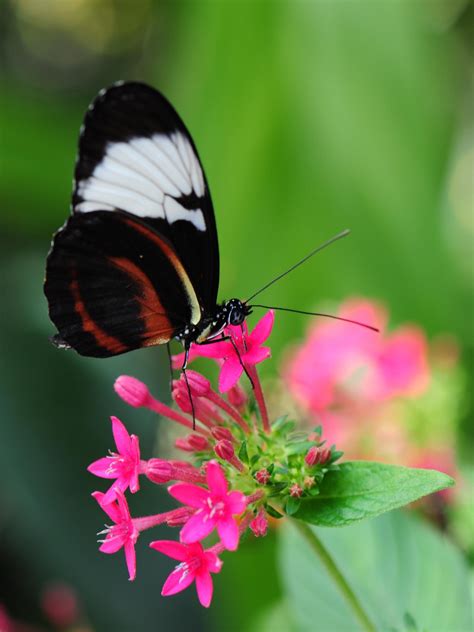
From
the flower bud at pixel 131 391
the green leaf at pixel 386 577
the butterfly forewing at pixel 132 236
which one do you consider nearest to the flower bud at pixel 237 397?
the flower bud at pixel 131 391

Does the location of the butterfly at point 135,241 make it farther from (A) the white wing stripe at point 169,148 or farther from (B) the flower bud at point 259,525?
(B) the flower bud at point 259,525

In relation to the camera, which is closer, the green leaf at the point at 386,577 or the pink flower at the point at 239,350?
the pink flower at the point at 239,350

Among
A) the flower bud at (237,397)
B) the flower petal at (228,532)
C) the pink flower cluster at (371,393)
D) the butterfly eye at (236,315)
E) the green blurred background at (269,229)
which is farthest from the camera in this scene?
the green blurred background at (269,229)

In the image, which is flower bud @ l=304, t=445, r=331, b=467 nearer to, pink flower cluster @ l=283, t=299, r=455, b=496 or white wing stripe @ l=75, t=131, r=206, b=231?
white wing stripe @ l=75, t=131, r=206, b=231

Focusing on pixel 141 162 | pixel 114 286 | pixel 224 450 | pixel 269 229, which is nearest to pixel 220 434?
pixel 224 450

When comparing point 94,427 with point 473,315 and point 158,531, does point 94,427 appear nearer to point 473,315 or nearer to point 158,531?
point 158,531

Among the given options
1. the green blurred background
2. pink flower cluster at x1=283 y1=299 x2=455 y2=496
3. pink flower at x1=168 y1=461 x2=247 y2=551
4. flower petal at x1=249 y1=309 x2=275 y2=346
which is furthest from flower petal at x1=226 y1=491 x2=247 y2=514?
the green blurred background
